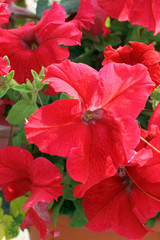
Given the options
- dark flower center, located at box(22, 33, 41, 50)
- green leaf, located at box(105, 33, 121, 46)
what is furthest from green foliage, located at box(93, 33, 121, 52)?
dark flower center, located at box(22, 33, 41, 50)

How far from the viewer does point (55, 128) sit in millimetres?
274

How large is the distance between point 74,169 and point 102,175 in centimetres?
2

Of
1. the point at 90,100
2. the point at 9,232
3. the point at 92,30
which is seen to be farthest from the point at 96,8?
the point at 9,232

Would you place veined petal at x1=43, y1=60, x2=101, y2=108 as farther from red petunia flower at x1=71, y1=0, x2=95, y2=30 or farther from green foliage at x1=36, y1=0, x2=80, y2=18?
green foliage at x1=36, y1=0, x2=80, y2=18

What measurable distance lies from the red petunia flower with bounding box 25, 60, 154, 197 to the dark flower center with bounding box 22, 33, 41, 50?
12cm

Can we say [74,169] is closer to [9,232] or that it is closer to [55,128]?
[55,128]

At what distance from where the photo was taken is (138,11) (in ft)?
1.19

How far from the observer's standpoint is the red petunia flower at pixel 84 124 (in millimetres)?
266

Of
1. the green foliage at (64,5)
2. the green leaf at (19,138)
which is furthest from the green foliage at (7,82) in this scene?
the green foliage at (64,5)

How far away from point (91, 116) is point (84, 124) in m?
0.01

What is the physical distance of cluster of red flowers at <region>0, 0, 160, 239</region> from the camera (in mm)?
269

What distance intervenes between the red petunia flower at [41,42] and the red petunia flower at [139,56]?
1.4 inches

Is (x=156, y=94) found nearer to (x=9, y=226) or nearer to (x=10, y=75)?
(x=10, y=75)

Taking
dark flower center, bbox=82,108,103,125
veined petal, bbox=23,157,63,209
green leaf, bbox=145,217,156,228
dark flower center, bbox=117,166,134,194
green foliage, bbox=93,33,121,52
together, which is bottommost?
green leaf, bbox=145,217,156,228
